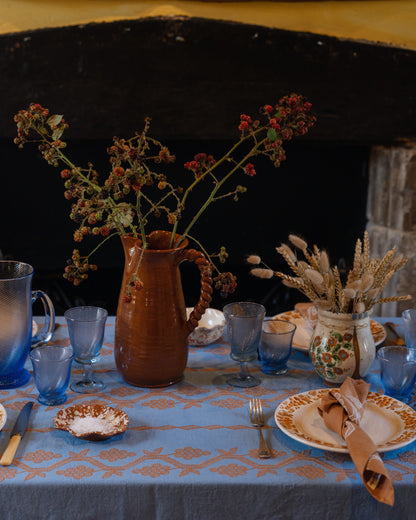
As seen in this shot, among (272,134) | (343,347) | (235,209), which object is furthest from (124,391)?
(235,209)

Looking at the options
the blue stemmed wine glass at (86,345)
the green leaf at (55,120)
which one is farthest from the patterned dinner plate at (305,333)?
the green leaf at (55,120)

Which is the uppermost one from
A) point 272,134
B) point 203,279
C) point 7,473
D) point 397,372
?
point 272,134

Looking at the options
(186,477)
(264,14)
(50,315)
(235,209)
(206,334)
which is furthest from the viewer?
(235,209)

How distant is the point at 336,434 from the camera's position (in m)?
0.94

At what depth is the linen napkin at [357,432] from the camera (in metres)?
0.80

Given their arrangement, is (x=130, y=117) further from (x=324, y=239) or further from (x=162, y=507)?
(x=162, y=507)

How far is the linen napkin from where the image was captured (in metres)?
0.80

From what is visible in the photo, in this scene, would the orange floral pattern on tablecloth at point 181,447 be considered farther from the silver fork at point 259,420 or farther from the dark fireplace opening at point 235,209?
the dark fireplace opening at point 235,209

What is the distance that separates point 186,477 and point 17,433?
0.28 metres

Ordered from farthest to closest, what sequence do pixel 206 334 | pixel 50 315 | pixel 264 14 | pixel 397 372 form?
pixel 264 14 → pixel 206 334 → pixel 50 315 → pixel 397 372

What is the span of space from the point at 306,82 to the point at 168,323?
56.9 inches

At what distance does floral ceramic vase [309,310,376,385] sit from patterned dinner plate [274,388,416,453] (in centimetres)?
6

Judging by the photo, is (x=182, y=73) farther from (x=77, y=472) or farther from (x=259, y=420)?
(x=77, y=472)

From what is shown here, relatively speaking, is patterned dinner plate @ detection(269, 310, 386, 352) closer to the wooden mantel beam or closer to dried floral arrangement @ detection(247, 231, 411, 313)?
dried floral arrangement @ detection(247, 231, 411, 313)
